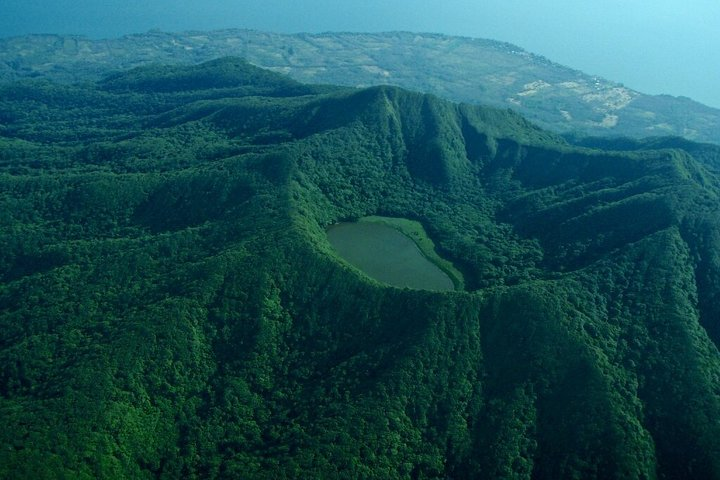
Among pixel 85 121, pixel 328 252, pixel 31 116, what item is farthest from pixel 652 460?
pixel 31 116

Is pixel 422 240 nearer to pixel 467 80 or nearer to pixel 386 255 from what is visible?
pixel 386 255

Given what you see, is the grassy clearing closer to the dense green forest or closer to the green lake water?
the green lake water

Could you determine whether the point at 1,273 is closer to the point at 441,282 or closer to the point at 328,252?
the point at 328,252

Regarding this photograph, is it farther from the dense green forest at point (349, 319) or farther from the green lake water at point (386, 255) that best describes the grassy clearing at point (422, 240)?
the dense green forest at point (349, 319)

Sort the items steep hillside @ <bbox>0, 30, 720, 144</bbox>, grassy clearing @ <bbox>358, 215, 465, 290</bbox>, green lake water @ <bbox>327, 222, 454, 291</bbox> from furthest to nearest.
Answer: steep hillside @ <bbox>0, 30, 720, 144</bbox>
grassy clearing @ <bbox>358, 215, 465, 290</bbox>
green lake water @ <bbox>327, 222, 454, 291</bbox>

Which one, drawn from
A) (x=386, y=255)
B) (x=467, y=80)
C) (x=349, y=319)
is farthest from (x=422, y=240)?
(x=467, y=80)

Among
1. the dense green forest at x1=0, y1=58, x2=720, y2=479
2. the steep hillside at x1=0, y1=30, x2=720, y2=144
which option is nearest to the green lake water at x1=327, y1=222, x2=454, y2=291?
the dense green forest at x1=0, y1=58, x2=720, y2=479
